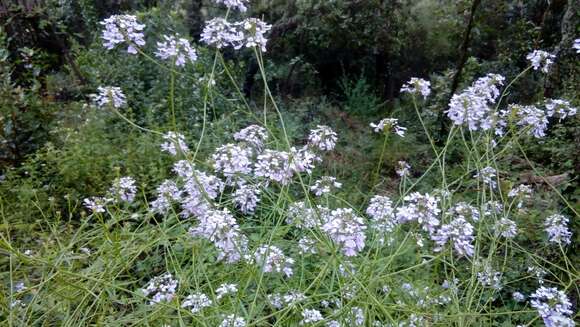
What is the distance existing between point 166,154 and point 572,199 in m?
2.62

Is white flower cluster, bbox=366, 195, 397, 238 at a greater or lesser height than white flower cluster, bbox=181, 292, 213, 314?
greater

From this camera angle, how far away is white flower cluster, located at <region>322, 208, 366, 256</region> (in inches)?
77.8

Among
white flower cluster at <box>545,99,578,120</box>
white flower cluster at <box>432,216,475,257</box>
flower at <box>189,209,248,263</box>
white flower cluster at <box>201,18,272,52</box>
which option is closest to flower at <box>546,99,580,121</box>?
white flower cluster at <box>545,99,578,120</box>

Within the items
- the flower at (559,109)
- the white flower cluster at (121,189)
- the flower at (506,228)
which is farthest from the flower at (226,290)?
the flower at (559,109)

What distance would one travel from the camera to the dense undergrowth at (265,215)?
208 centimetres


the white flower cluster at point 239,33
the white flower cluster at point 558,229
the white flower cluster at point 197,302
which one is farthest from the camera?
the white flower cluster at point 558,229

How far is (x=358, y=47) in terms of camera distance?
20.4 ft

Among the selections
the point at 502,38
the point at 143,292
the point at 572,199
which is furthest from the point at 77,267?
the point at 502,38

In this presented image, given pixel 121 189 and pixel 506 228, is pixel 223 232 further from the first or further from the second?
pixel 506 228

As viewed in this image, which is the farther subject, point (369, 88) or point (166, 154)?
point (369, 88)

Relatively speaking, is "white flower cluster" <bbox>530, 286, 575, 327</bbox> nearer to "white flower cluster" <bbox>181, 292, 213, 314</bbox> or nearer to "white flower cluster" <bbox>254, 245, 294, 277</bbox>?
"white flower cluster" <bbox>254, 245, 294, 277</bbox>

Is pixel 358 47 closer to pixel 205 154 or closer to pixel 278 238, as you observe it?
pixel 205 154

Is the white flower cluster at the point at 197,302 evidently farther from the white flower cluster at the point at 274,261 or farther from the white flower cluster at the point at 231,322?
the white flower cluster at the point at 274,261

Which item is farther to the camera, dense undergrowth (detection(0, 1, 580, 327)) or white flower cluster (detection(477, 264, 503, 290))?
white flower cluster (detection(477, 264, 503, 290))
